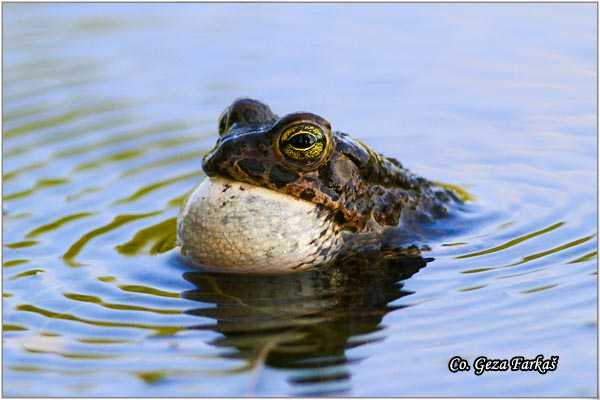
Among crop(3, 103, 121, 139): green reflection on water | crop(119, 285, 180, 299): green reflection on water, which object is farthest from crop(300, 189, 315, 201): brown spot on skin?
crop(3, 103, 121, 139): green reflection on water

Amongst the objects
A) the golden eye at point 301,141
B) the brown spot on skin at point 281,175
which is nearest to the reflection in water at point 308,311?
the brown spot on skin at point 281,175

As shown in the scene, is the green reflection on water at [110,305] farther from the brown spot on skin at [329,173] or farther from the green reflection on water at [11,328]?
the brown spot on skin at [329,173]

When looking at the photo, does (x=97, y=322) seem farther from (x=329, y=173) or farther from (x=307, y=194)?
(x=329, y=173)

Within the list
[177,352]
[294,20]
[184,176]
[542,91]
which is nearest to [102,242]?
[184,176]

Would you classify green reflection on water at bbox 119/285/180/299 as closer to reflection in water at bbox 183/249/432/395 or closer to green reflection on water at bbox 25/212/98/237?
reflection in water at bbox 183/249/432/395

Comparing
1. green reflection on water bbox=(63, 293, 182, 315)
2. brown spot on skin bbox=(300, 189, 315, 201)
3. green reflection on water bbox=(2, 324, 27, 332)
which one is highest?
brown spot on skin bbox=(300, 189, 315, 201)

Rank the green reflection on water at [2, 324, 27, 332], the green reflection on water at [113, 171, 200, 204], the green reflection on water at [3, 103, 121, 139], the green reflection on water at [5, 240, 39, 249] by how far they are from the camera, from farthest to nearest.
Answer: the green reflection on water at [3, 103, 121, 139] → the green reflection on water at [113, 171, 200, 204] → the green reflection on water at [5, 240, 39, 249] → the green reflection on water at [2, 324, 27, 332]
